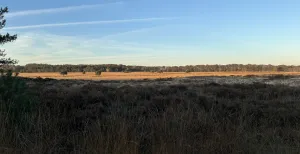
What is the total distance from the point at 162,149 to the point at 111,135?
0.83m

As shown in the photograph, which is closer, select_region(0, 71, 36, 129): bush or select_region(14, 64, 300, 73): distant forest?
select_region(0, 71, 36, 129): bush

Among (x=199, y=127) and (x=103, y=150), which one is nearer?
(x=103, y=150)

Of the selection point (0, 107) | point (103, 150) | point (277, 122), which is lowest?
point (277, 122)

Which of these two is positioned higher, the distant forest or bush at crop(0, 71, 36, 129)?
bush at crop(0, 71, 36, 129)

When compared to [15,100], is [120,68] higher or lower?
lower

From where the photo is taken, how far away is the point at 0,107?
21.0 ft

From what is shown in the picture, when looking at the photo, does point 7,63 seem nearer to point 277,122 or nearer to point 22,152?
point 277,122

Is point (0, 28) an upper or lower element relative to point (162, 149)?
upper

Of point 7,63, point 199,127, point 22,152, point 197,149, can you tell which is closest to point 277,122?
point 199,127

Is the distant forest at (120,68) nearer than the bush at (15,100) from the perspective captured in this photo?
No

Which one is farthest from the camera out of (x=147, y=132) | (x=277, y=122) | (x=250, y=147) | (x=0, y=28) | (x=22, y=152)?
(x=0, y=28)

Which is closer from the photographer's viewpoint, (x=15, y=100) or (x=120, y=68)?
(x=15, y=100)

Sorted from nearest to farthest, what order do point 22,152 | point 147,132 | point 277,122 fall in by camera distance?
point 22,152 → point 147,132 → point 277,122

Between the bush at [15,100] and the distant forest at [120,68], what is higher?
the bush at [15,100]
